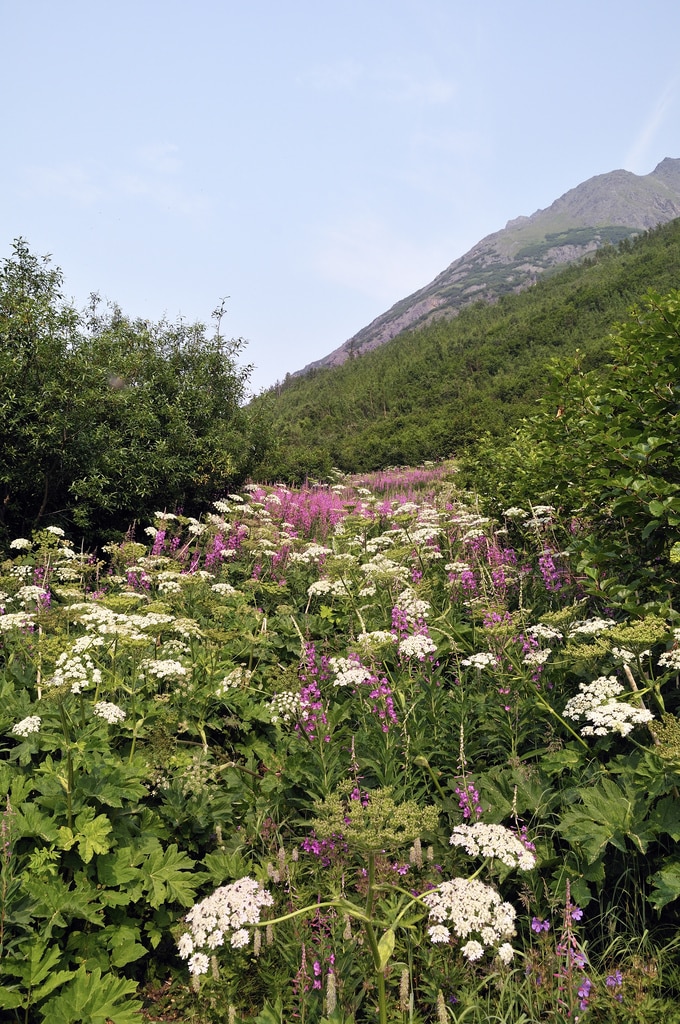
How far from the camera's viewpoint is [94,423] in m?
12.0

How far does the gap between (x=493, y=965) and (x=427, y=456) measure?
121ft

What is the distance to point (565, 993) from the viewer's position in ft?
7.60

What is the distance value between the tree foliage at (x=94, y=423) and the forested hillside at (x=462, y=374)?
9.78 meters

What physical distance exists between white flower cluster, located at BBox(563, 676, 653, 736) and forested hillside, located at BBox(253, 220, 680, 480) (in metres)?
21.8

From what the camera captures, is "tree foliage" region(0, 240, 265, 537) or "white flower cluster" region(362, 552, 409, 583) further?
"tree foliage" region(0, 240, 265, 537)

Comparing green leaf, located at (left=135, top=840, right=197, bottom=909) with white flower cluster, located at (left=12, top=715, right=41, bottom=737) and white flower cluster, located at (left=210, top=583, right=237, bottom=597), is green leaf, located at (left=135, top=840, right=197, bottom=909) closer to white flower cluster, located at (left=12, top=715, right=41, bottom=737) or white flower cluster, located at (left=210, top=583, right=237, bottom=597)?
white flower cluster, located at (left=12, top=715, right=41, bottom=737)

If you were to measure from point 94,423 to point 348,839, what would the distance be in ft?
39.6

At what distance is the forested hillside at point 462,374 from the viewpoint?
40031 mm

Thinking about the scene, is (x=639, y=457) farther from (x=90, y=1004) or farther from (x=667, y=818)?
(x=90, y=1004)

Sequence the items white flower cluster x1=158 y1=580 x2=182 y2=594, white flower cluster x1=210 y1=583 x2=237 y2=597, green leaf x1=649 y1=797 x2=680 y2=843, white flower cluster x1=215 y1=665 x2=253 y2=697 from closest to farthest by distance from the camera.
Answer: green leaf x1=649 y1=797 x2=680 y2=843 < white flower cluster x1=215 y1=665 x2=253 y2=697 < white flower cluster x1=158 y1=580 x2=182 y2=594 < white flower cluster x1=210 y1=583 x2=237 y2=597

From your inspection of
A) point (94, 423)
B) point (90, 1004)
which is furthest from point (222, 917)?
point (94, 423)

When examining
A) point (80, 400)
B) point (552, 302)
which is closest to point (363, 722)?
point (80, 400)

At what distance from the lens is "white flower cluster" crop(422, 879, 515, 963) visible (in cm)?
198

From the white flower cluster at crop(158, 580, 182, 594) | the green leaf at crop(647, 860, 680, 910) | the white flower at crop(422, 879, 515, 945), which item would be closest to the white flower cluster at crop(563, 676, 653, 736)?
the green leaf at crop(647, 860, 680, 910)
